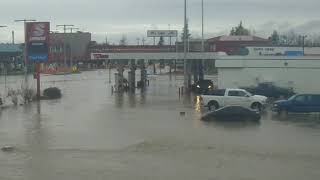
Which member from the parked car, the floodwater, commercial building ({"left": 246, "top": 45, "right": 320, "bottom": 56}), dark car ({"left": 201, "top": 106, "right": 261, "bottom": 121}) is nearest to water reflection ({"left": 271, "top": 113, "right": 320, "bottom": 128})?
the floodwater

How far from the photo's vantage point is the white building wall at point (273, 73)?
4884 centimetres

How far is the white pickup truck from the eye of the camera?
38.9 m

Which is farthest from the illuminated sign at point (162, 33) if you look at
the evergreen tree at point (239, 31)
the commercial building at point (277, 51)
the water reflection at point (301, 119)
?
the water reflection at point (301, 119)

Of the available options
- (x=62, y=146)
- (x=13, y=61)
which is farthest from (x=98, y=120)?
(x=13, y=61)

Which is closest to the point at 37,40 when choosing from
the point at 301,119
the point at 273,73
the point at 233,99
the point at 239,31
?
the point at 273,73

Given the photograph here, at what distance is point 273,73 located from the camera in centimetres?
5022

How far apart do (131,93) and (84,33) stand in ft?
Answer: 331

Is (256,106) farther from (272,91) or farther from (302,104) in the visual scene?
(272,91)

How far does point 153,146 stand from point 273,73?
2756cm

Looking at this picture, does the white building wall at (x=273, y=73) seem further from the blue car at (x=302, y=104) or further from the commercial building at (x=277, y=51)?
the blue car at (x=302, y=104)

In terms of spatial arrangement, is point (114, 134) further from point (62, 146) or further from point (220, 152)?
point (220, 152)

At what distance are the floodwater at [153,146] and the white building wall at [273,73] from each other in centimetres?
1171

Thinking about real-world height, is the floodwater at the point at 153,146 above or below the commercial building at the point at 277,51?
below

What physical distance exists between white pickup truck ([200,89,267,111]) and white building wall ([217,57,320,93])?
10510mm
